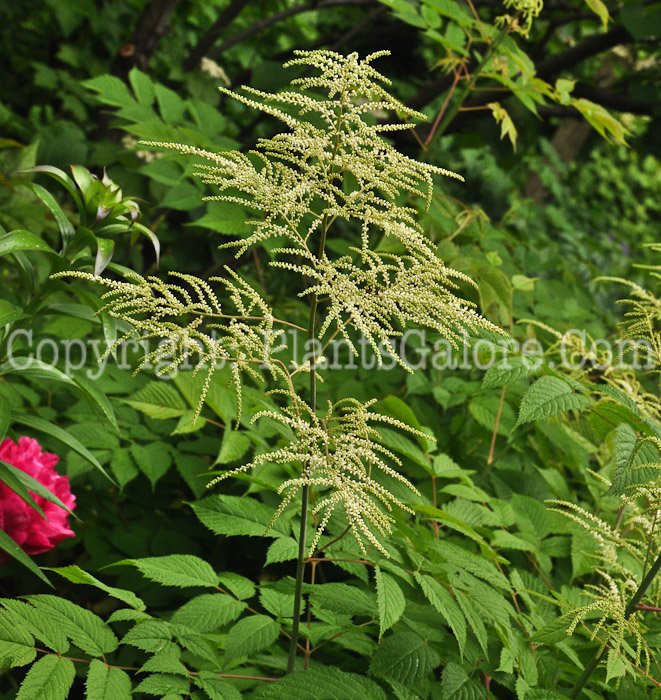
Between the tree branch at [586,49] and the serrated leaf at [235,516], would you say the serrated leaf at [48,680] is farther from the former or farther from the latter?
the tree branch at [586,49]

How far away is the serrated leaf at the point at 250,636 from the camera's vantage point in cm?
112

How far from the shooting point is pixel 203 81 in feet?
9.21

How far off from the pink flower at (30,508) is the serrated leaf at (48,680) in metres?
0.46

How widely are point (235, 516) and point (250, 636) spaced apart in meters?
0.26

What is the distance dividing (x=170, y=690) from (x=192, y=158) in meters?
1.59

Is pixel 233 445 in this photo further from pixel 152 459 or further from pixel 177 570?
pixel 177 570

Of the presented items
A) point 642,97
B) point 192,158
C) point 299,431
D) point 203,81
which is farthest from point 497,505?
point 642,97

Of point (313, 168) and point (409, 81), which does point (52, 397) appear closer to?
point (313, 168)

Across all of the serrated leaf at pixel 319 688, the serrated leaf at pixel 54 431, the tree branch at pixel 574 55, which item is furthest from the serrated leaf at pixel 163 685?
the tree branch at pixel 574 55

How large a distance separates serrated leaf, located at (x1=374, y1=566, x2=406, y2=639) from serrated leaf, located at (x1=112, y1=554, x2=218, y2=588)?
0.30m

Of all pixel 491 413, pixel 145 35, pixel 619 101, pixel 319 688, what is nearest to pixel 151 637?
pixel 319 688

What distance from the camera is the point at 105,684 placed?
1.00 meters

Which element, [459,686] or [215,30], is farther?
[215,30]

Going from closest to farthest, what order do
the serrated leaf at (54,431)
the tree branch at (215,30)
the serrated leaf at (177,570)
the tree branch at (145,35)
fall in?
the serrated leaf at (177,570)
the serrated leaf at (54,431)
the tree branch at (145,35)
the tree branch at (215,30)
